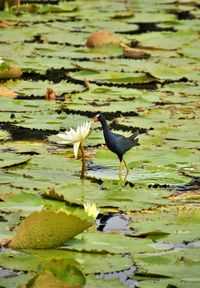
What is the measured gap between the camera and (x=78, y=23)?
8.12 meters

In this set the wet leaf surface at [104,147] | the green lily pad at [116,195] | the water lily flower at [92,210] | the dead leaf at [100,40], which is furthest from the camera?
the dead leaf at [100,40]

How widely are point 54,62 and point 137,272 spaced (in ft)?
11.6

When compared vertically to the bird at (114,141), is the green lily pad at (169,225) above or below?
below

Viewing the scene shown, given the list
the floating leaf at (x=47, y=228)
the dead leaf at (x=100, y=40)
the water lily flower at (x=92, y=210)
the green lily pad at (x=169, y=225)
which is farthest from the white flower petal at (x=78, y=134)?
the dead leaf at (x=100, y=40)

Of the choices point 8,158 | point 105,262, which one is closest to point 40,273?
point 105,262

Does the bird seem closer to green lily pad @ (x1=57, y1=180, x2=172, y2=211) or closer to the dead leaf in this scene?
green lily pad @ (x1=57, y1=180, x2=172, y2=211)

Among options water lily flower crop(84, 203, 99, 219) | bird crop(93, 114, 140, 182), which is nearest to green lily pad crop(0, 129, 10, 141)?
bird crop(93, 114, 140, 182)

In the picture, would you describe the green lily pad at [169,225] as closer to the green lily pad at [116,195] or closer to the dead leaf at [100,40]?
the green lily pad at [116,195]

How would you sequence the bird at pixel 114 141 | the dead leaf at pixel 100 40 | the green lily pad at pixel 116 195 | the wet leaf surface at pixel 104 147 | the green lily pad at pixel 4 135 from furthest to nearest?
the dead leaf at pixel 100 40 → the green lily pad at pixel 4 135 → the bird at pixel 114 141 → the green lily pad at pixel 116 195 → the wet leaf surface at pixel 104 147

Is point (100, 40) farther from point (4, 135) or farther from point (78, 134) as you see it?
point (78, 134)

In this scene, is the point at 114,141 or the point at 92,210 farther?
the point at 114,141

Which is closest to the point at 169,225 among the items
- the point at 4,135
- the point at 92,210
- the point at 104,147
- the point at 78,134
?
the point at 92,210

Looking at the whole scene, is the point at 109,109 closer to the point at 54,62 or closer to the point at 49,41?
the point at 54,62

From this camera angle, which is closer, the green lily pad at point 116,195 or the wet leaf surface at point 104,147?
the wet leaf surface at point 104,147
